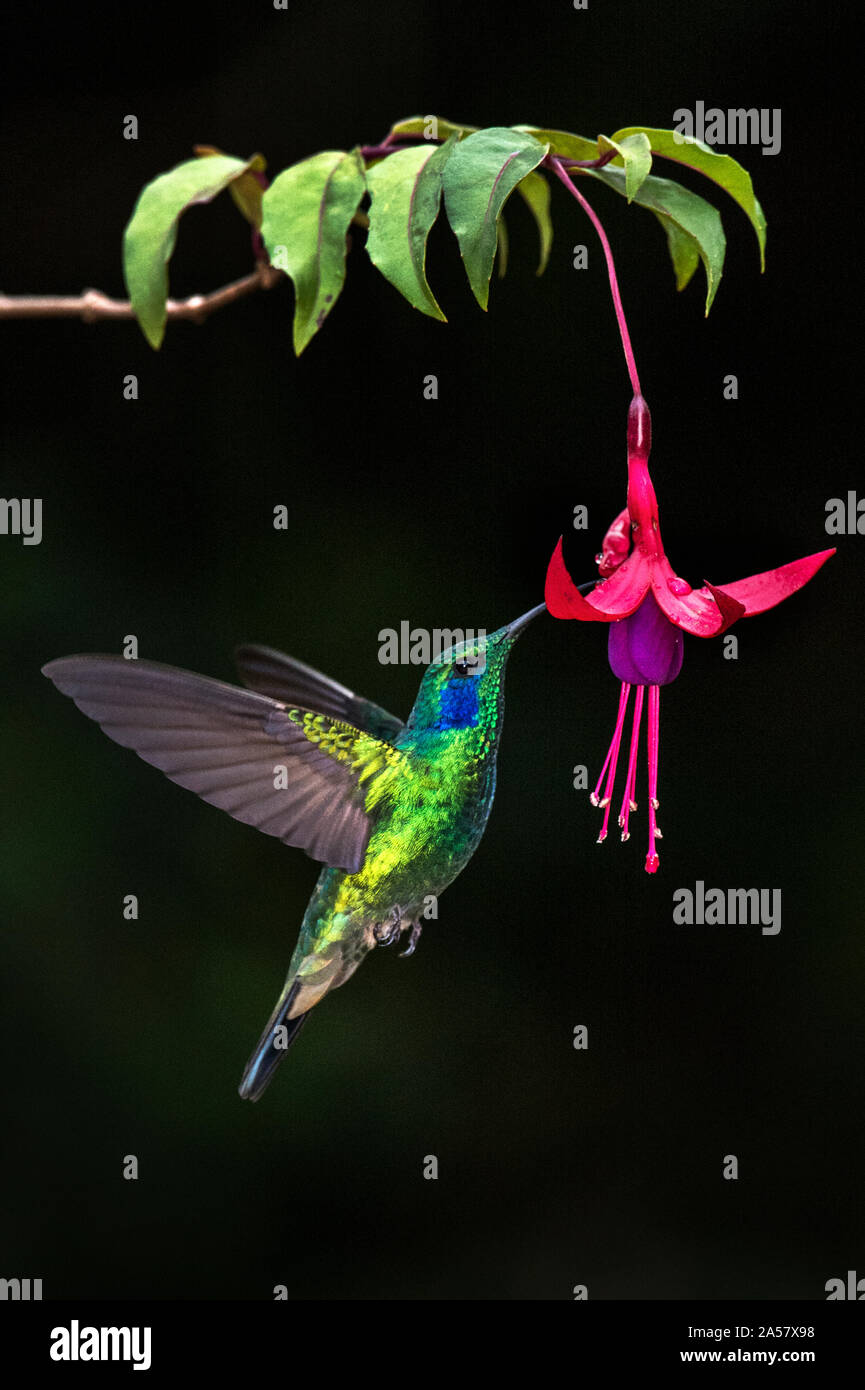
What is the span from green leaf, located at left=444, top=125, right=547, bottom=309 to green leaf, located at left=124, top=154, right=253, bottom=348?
0.15 meters

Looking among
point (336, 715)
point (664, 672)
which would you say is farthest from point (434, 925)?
point (664, 672)

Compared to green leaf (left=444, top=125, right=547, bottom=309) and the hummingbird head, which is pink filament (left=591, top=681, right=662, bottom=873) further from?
green leaf (left=444, top=125, right=547, bottom=309)

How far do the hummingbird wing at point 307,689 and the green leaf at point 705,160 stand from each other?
331 mm

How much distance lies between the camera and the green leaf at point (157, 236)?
0.67m

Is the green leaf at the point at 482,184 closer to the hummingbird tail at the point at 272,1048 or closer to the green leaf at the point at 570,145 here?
the green leaf at the point at 570,145

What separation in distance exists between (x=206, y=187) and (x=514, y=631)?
264 mm

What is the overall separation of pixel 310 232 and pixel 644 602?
0.22 m

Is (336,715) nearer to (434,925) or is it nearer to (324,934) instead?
(324,934)

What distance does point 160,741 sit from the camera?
636mm

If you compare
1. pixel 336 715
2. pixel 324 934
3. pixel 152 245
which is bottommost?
pixel 324 934

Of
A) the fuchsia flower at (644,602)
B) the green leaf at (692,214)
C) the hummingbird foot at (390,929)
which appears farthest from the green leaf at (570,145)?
the hummingbird foot at (390,929)

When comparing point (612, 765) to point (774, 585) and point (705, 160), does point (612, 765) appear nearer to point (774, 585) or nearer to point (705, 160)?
point (774, 585)

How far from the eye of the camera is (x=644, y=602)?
61 cm

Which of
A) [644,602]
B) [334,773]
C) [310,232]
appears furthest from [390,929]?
[310,232]
